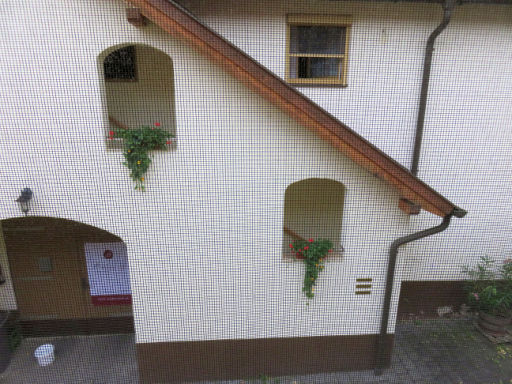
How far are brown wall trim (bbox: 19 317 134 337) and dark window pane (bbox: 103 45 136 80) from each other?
188cm

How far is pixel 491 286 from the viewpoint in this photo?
7.53 feet

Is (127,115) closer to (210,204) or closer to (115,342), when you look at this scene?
(210,204)

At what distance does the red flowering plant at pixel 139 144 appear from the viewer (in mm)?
1646

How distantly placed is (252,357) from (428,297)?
158cm

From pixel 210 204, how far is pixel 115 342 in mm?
1572

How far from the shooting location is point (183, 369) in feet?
6.75

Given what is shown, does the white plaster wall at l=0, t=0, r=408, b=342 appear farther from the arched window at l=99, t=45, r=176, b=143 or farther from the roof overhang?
the arched window at l=99, t=45, r=176, b=143

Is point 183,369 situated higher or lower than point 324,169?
lower

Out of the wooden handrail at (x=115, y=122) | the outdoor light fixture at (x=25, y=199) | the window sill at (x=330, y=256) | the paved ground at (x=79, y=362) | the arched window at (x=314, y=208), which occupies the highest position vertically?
the wooden handrail at (x=115, y=122)

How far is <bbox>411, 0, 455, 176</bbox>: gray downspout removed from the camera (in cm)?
176

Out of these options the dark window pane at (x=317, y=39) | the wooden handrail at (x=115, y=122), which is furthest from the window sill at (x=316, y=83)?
the wooden handrail at (x=115, y=122)

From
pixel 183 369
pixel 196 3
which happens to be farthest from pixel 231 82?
pixel 183 369

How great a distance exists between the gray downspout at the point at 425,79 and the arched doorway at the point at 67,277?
2.20m

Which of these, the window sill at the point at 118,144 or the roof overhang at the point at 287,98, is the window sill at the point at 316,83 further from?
the window sill at the point at 118,144
